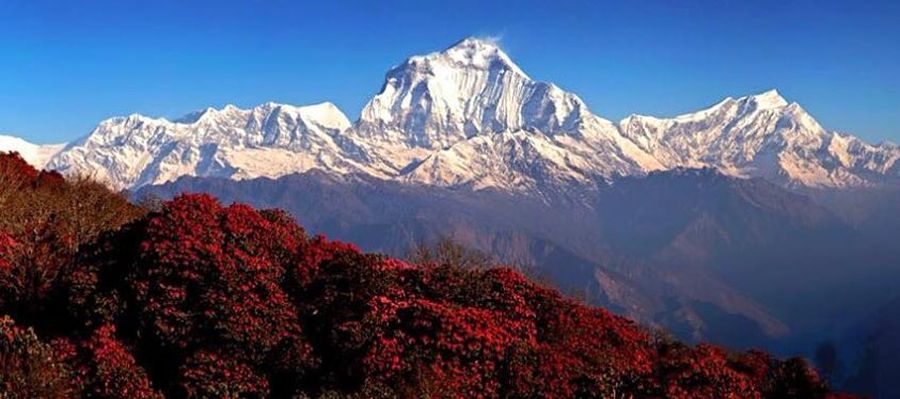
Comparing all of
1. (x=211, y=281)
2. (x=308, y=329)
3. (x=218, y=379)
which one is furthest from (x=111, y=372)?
(x=308, y=329)

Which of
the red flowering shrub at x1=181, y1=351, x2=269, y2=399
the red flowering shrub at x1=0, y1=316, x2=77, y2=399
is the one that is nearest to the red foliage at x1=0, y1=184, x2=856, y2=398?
the red flowering shrub at x1=181, y1=351, x2=269, y2=399

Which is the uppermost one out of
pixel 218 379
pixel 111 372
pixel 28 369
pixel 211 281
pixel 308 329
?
pixel 211 281

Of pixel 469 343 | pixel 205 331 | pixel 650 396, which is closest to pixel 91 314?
pixel 205 331

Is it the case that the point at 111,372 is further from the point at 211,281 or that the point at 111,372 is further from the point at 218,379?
the point at 211,281

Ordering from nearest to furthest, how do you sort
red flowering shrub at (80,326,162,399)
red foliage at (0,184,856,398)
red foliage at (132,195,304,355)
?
red flowering shrub at (80,326,162,399)
red foliage at (0,184,856,398)
red foliage at (132,195,304,355)

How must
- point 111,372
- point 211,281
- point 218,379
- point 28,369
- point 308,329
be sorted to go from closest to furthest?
point 28,369
point 111,372
point 218,379
point 211,281
point 308,329

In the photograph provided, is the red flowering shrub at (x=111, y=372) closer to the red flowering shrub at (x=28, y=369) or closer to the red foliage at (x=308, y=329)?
the red foliage at (x=308, y=329)

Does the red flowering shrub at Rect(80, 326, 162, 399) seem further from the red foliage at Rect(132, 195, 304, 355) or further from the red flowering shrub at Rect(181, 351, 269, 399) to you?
the red foliage at Rect(132, 195, 304, 355)

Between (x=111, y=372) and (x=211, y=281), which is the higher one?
(x=211, y=281)

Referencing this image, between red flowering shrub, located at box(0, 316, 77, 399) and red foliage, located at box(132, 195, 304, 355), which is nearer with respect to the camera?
red flowering shrub, located at box(0, 316, 77, 399)

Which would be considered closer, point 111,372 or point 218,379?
point 111,372

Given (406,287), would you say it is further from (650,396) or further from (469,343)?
(650,396)

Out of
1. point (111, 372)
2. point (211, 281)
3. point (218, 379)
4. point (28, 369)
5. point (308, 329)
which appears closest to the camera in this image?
point (28, 369)

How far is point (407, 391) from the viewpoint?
33.3 m
